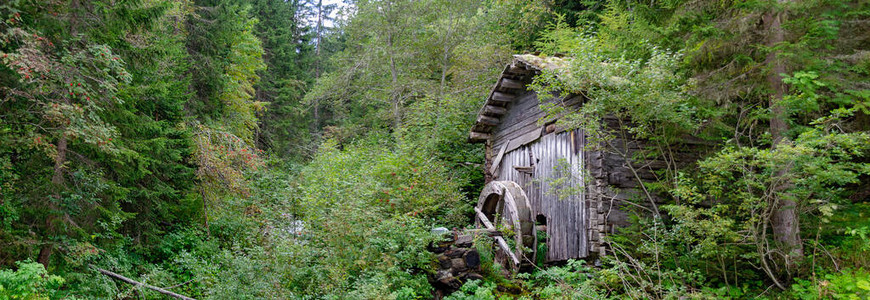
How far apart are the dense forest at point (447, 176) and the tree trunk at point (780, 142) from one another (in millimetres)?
26

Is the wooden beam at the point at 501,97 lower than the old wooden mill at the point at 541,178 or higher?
higher

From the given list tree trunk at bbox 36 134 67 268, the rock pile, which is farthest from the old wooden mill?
tree trunk at bbox 36 134 67 268

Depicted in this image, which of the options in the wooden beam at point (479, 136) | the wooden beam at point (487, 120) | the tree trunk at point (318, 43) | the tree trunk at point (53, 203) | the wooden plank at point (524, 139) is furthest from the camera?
the tree trunk at point (318, 43)

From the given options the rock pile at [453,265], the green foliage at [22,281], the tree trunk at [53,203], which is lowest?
the rock pile at [453,265]

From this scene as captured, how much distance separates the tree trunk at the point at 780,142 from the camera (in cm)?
600

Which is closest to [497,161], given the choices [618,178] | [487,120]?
[487,120]

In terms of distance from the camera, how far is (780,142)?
19.4ft

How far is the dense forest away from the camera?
5.96 m

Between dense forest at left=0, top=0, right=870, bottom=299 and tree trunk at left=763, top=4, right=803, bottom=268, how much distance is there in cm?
3

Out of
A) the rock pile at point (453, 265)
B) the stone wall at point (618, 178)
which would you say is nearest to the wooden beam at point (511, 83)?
the stone wall at point (618, 178)

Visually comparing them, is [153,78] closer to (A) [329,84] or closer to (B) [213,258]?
(B) [213,258]

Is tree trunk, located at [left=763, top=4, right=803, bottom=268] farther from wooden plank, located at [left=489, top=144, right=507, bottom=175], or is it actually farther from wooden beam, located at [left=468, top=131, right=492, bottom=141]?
wooden beam, located at [left=468, top=131, right=492, bottom=141]

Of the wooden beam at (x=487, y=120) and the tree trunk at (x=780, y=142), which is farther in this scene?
the wooden beam at (x=487, y=120)

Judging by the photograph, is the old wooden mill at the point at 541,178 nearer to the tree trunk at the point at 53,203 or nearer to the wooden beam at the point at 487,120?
the wooden beam at the point at 487,120
